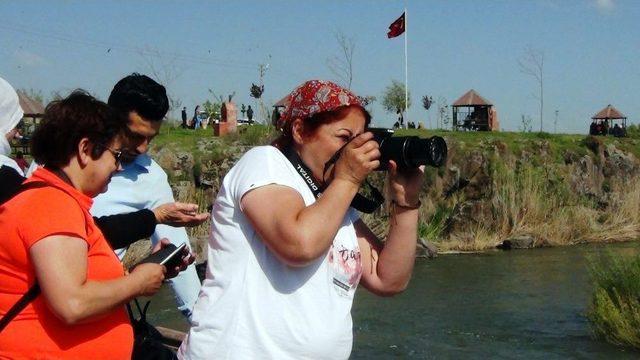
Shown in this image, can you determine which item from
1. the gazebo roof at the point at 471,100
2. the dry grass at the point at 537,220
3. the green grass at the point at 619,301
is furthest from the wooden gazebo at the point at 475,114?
the green grass at the point at 619,301

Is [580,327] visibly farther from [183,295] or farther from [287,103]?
[287,103]

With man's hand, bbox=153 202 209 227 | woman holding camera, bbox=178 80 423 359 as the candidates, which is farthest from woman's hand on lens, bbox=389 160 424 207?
man's hand, bbox=153 202 209 227

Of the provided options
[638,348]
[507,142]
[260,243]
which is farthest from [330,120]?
[507,142]

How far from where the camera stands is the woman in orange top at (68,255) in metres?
2.26

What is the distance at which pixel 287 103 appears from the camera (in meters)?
2.61

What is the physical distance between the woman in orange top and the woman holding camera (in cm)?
24

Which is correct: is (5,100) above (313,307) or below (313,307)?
above

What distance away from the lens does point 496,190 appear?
1988cm

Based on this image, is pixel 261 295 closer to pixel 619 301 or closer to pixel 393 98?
pixel 619 301

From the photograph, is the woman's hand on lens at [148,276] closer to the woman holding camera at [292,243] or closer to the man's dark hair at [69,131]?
the woman holding camera at [292,243]

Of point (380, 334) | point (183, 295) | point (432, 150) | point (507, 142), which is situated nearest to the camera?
point (432, 150)

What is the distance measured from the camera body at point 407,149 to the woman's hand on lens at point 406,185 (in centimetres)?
10

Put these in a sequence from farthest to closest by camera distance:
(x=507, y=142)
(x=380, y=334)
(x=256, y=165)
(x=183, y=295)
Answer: (x=507, y=142), (x=380, y=334), (x=183, y=295), (x=256, y=165)

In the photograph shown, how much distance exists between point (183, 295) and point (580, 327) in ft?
26.9
